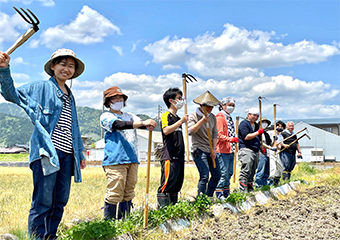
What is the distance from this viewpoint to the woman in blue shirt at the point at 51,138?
11.3 feet

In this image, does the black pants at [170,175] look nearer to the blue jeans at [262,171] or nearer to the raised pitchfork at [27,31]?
the raised pitchfork at [27,31]

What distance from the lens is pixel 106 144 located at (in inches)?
181

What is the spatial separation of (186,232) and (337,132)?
46.9m

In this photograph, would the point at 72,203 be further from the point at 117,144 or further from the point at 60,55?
the point at 60,55

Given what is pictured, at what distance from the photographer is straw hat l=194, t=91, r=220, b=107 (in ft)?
19.5

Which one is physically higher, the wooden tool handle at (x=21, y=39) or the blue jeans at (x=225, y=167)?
the wooden tool handle at (x=21, y=39)

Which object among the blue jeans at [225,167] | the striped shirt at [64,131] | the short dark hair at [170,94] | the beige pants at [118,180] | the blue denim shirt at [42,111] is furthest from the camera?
the blue jeans at [225,167]

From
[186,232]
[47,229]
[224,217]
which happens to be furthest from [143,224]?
[224,217]

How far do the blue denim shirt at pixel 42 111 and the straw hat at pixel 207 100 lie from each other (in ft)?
8.82

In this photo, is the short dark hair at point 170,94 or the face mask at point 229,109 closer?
the short dark hair at point 170,94

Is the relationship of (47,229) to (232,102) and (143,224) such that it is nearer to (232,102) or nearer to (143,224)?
(143,224)

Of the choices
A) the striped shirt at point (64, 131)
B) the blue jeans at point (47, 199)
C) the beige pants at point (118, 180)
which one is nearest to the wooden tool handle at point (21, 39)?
the striped shirt at point (64, 131)

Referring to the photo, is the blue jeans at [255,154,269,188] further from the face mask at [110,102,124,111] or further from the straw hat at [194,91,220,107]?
the face mask at [110,102,124,111]

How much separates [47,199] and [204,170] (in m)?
3.01
